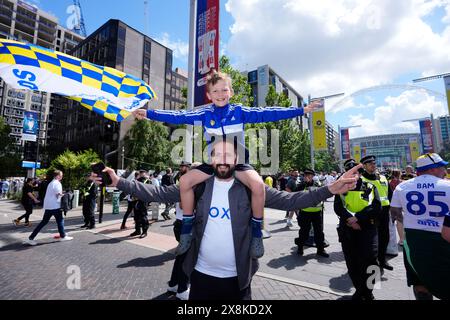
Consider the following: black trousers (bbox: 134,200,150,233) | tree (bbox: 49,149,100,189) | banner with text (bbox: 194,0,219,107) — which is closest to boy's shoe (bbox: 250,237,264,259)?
black trousers (bbox: 134,200,150,233)

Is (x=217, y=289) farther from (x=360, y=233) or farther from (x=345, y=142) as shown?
(x=345, y=142)

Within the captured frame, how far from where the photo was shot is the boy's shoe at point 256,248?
206 cm

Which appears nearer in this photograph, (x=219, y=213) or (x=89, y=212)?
(x=219, y=213)

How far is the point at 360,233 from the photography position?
4184 mm

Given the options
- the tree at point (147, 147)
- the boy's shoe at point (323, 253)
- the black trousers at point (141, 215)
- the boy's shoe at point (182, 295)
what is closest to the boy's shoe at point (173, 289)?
the boy's shoe at point (182, 295)

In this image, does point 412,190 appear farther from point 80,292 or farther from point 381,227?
point 80,292

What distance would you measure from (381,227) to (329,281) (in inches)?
78.1

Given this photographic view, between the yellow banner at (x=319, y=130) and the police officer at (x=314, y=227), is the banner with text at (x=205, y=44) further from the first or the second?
the yellow banner at (x=319, y=130)

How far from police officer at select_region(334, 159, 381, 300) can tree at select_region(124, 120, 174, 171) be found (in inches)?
1323

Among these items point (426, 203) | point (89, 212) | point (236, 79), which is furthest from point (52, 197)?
point (236, 79)

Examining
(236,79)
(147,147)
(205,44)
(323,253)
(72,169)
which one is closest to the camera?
(323,253)

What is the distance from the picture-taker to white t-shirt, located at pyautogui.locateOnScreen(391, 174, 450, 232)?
2.99m

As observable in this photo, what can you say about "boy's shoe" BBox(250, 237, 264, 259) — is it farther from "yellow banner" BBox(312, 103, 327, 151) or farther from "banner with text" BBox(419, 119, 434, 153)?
"banner with text" BBox(419, 119, 434, 153)

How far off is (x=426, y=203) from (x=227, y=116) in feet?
9.04
